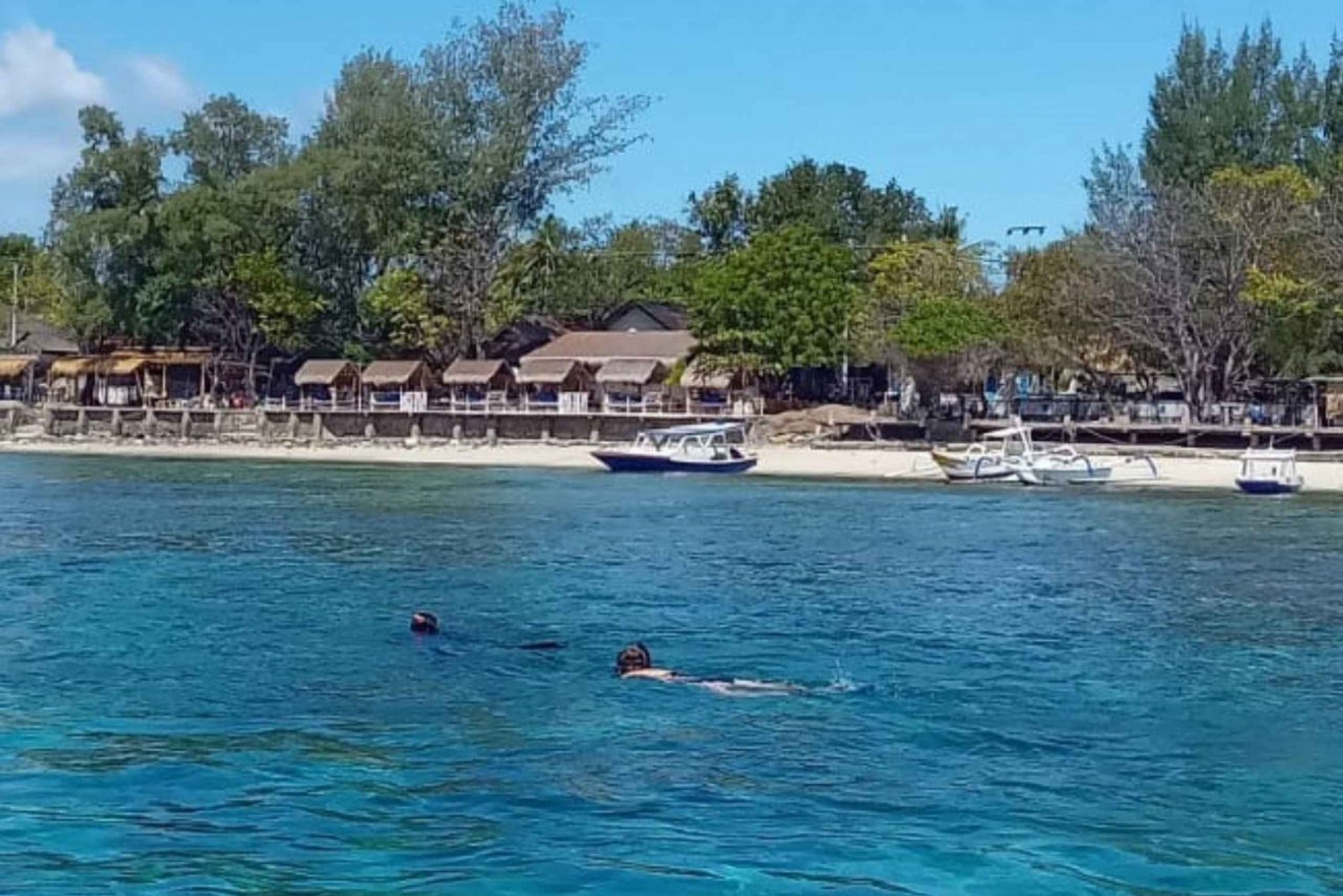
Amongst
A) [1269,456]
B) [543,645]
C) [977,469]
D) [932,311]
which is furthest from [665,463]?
[543,645]

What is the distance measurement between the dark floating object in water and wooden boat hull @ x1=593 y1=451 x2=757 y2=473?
4275 cm

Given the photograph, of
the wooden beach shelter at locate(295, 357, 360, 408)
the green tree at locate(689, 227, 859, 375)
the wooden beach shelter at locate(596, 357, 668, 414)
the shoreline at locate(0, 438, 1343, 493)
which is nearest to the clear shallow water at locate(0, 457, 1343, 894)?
the shoreline at locate(0, 438, 1343, 493)

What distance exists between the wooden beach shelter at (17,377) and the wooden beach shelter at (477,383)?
26.0 meters

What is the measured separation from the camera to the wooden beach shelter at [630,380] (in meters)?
84.4

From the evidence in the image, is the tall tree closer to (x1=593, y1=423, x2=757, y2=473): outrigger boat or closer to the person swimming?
(x1=593, y1=423, x2=757, y2=473): outrigger boat

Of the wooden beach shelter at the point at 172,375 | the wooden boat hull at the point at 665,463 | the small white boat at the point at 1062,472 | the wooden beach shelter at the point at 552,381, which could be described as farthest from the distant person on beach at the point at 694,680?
the wooden beach shelter at the point at 172,375

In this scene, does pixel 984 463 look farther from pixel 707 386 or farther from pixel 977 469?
pixel 707 386

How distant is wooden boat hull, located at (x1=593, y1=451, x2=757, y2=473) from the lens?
220ft

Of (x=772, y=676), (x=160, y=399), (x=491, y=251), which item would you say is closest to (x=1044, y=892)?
(x=772, y=676)

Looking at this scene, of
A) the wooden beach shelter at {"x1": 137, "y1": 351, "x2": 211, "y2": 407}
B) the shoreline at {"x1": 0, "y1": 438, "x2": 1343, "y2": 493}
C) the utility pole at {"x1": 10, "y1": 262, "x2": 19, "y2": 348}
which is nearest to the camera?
Result: the shoreline at {"x1": 0, "y1": 438, "x2": 1343, "y2": 493}

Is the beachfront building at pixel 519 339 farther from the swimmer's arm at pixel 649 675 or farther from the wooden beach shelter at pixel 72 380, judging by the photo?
the swimmer's arm at pixel 649 675

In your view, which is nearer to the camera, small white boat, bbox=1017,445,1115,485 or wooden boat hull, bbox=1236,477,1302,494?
wooden boat hull, bbox=1236,477,1302,494

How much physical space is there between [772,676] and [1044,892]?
9.31m

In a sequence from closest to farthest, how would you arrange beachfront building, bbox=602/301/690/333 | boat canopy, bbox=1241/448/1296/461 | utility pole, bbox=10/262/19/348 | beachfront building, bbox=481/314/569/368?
boat canopy, bbox=1241/448/1296/461 < beachfront building, bbox=481/314/569/368 < beachfront building, bbox=602/301/690/333 < utility pole, bbox=10/262/19/348
